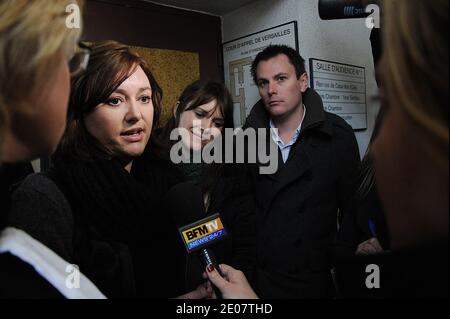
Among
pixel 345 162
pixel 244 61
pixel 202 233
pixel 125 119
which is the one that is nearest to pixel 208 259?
pixel 202 233

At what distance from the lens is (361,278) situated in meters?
0.60

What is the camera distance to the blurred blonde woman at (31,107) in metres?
0.50

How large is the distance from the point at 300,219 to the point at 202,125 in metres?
0.61

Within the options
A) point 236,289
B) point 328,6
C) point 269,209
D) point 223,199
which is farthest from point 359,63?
point 236,289

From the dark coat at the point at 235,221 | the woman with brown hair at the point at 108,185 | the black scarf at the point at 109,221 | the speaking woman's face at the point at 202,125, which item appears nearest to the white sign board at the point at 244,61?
the speaking woman's face at the point at 202,125

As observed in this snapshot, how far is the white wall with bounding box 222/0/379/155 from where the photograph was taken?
2014 millimetres

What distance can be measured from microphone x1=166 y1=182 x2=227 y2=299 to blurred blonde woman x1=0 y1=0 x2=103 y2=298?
0.94ft

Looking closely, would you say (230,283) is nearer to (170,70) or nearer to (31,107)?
(31,107)

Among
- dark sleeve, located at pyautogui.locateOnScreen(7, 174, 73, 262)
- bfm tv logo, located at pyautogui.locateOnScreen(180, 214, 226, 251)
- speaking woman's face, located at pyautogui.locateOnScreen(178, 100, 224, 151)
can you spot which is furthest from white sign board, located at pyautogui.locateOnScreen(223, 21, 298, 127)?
dark sleeve, located at pyautogui.locateOnScreen(7, 174, 73, 262)

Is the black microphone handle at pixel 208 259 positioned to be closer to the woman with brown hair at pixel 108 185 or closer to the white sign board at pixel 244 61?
the woman with brown hair at pixel 108 185

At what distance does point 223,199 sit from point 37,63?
935mm

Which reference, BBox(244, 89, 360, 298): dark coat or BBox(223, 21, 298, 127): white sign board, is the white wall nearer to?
BBox(223, 21, 298, 127): white sign board

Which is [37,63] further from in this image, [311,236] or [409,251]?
[311,236]

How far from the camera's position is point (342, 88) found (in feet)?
7.25
